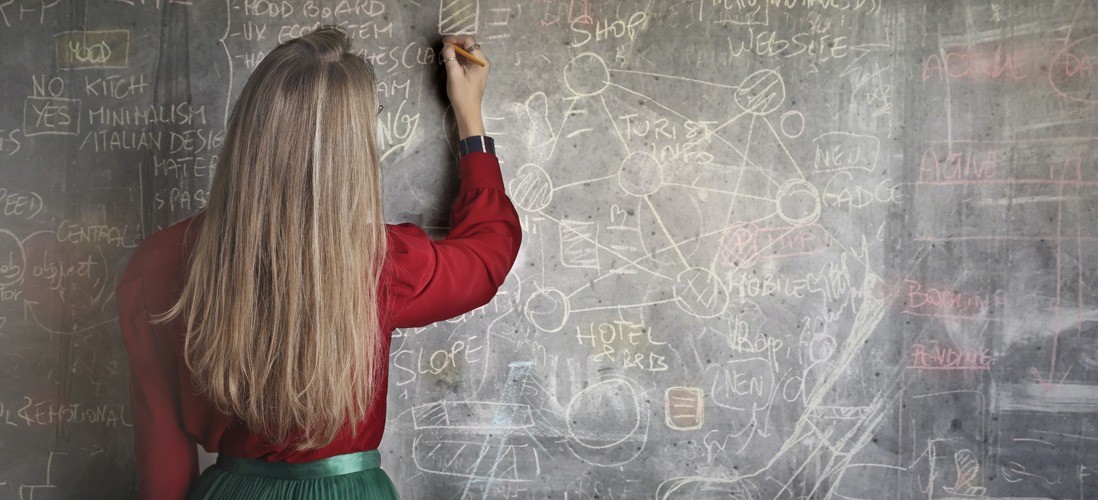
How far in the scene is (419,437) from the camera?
233cm

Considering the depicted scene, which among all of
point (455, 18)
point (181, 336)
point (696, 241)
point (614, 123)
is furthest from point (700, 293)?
point (181, 336)

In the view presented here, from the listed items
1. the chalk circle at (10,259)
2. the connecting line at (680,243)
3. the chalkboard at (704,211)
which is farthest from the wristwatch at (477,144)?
the chalk circle at (10,259)

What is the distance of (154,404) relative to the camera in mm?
1623

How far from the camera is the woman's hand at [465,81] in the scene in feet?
7.09

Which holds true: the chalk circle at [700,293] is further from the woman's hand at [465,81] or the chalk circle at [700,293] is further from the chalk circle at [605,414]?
the woman's hand at [465,81]

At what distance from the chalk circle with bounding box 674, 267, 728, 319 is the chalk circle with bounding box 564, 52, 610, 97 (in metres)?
0.66

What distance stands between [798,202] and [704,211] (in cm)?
30

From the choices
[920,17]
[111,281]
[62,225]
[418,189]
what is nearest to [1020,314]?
[920,17]

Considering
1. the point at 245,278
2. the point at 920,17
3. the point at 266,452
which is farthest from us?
the point at 920,17

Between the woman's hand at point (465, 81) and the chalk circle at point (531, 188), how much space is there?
22cm

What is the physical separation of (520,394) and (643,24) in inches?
49.6

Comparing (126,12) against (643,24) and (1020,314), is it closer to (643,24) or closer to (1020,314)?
(643,24)

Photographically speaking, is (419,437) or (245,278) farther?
(419,437)

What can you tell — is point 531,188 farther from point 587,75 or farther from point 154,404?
point 154,404
